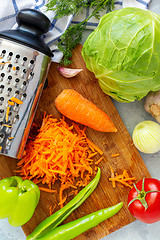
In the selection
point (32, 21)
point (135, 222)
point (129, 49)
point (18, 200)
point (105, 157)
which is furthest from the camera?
point (135, 222)

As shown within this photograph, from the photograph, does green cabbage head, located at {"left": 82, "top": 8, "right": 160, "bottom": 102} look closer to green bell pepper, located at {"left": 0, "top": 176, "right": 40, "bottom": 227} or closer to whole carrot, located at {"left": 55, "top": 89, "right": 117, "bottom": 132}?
whole carrot, located at {"left": 55, "top": 89, "right": 117, "bottom": 132}

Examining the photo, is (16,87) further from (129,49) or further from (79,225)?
(79,225)

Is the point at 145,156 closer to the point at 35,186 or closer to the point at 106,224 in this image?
the point at 106,224

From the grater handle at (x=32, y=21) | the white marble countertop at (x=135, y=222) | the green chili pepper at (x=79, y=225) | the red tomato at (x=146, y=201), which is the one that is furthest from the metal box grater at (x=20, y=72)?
the red tomato at (x=146, y=201)

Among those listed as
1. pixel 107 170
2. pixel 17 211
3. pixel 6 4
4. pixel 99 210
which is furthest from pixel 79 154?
pixel 6 4

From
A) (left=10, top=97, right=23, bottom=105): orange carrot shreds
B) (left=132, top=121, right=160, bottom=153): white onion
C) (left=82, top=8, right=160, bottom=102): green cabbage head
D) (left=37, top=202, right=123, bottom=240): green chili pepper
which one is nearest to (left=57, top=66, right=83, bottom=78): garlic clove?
(left=82, top=8, right=160, bottom=102): green cabbage head

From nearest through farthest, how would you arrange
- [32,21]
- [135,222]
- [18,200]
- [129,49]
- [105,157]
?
[129,49] → [32,21] → [18,200] → [105,157] → [135,222]

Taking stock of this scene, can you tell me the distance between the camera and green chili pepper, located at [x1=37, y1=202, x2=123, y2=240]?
2076 mm

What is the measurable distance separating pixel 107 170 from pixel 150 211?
1.52 ft

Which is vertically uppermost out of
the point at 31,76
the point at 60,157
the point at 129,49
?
the point at 129,49

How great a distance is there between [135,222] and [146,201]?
0.46 metres

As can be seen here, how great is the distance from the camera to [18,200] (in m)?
1.96

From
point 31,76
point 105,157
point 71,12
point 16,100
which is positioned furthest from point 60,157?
point 71,12

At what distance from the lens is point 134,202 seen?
2.01 metres
